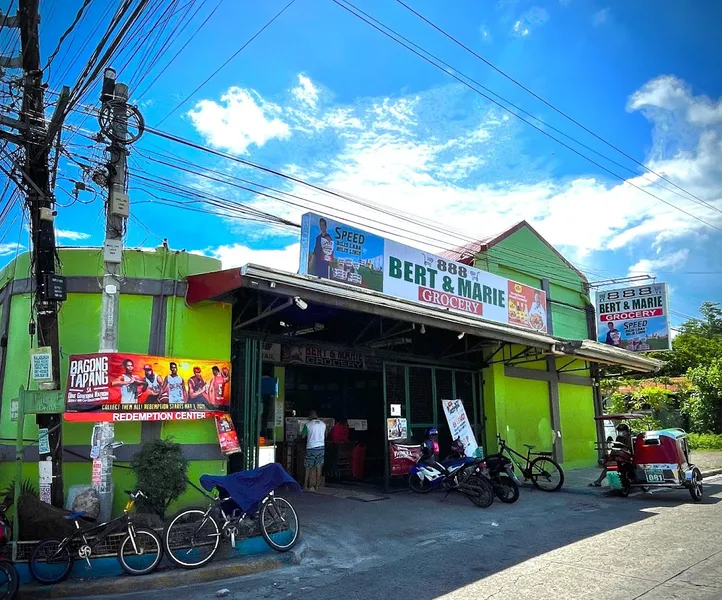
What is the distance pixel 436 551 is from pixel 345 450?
657 cm

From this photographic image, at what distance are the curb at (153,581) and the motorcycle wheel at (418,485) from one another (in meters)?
5.32

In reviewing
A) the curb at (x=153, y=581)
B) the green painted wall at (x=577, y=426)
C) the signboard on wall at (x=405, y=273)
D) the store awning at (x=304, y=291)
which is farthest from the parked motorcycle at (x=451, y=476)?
the green painted wall at (x=577, y=426)

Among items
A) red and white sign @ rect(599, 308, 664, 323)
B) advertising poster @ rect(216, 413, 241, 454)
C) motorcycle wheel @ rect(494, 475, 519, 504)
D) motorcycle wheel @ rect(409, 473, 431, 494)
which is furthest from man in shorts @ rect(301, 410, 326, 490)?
red and white sign @ rect(599, 308, 664, 323)

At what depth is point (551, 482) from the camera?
14.0 m

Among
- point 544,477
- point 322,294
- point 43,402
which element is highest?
point 322,294

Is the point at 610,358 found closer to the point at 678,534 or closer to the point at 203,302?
the point at 678,534

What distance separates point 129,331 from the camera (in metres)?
9.62

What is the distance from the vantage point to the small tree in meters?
7.97

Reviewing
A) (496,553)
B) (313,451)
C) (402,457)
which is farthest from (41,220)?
(402,457)

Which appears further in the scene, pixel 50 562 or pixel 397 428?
pixel 397 428

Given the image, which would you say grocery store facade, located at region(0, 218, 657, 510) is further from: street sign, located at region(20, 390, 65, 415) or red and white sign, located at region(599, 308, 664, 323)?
red and white sign, located at region(599, 308, 664, 323)

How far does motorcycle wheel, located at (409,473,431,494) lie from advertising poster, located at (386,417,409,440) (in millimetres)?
909

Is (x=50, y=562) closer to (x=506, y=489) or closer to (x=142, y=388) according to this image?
(x=142, y=388)

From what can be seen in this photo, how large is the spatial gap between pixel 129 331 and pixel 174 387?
1.25 metres
